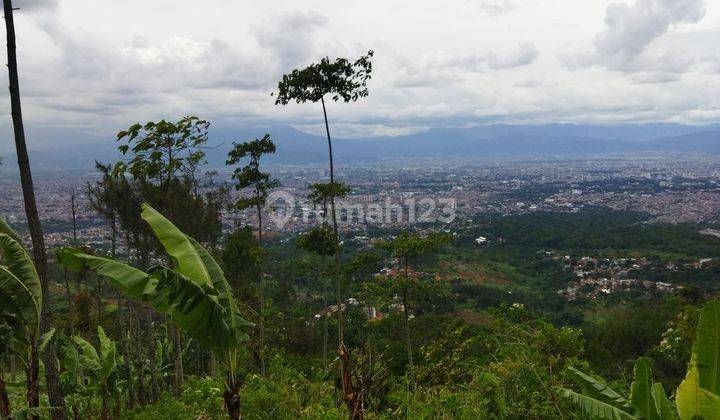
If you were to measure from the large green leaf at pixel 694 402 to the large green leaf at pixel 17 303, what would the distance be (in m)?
5.37

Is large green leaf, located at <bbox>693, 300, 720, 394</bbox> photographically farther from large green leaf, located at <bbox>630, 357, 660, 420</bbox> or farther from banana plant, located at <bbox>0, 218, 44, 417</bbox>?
banana plant, located at <bbox>0, 218, 44, 417</bbox>

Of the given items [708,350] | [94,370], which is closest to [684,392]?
[708,350]

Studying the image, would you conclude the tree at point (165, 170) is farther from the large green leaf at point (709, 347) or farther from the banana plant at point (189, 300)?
the large green leaf at point (709, 347)

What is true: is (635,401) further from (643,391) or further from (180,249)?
(180,249)

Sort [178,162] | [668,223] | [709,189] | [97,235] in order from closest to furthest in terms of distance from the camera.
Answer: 1. [178,162]
2. [97,235]
3. [668,223]
4. [709,189]

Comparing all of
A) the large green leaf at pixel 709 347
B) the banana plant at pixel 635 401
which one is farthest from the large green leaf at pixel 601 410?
the large green leaf at pixel 709 347

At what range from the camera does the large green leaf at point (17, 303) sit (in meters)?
4.51

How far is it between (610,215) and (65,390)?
8465 centimetres

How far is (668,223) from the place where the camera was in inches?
2704

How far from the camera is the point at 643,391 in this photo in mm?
3668

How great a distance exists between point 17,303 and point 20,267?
346mm

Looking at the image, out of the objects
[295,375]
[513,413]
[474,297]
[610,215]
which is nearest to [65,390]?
[295,375]

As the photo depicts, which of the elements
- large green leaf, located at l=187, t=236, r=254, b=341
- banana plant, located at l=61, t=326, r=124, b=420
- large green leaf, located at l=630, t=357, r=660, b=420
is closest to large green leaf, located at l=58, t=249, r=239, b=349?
large green leaf, located at l=187, t=236, r=254, b=341

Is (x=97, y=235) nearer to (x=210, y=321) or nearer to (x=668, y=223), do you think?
(x=210, y=321)
